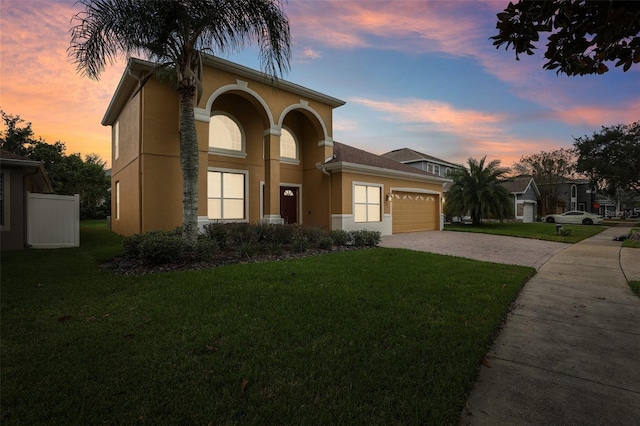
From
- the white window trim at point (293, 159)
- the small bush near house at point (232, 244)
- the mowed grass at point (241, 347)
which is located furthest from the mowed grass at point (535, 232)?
the mowed grass at point (241, 347)

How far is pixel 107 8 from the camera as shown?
692 cm

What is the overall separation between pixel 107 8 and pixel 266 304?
25.2ft

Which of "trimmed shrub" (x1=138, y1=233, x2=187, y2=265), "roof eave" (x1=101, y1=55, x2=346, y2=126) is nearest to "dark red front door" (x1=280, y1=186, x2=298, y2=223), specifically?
"roof eave" (x1=101, y1=55, x2=346, y2=126)

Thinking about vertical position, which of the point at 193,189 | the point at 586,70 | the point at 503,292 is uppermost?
the point at 586,70

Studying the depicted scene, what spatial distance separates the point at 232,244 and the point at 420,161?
74.3 ft

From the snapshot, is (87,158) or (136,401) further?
(87,158)

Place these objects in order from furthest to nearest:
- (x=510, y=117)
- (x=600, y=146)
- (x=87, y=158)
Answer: (x=87, y=158)
(x=600, y=146)
(x=510, y=117)

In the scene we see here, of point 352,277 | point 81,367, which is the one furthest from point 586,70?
point 81,367

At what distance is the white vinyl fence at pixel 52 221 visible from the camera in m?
9.22

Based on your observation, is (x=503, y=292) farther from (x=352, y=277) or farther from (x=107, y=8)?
(x=107, y=8)

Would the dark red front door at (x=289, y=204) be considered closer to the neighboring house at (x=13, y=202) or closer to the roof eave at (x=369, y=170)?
the roof eave at (x=369, y=170)

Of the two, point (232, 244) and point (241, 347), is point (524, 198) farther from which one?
point (241, 347)

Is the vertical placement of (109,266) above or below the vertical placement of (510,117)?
below

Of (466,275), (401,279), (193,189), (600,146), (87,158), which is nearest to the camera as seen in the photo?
(401,279)
